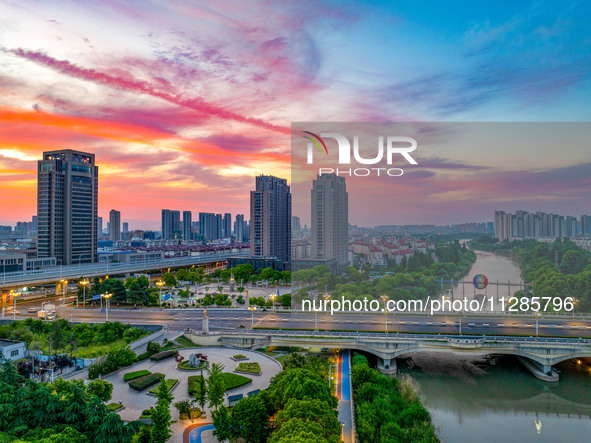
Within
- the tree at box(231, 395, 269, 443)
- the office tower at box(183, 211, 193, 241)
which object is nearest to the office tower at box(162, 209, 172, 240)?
the office tower at box(183, 211, 193, 241)

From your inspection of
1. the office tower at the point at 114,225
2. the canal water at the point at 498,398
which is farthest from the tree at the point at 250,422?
the office tower at the point at 114,225

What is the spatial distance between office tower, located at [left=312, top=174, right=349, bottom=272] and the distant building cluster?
97.8 ft

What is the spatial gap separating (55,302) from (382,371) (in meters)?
36.1

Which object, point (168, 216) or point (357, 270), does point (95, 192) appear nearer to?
point (357, 270)

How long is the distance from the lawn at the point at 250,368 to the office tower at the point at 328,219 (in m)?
30.7

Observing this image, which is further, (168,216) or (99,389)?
(168,216)

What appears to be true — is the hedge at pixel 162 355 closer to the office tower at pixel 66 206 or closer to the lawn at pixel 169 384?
the lawn at pixel 169 384

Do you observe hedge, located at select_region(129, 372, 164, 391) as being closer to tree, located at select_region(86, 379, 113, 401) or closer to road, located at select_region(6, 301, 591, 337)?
tree, located at select_region(86, 379, 113, 401)

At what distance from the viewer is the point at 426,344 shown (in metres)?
26.3

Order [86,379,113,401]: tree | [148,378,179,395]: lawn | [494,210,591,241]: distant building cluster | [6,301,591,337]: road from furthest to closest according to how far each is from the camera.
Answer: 1. [494,210,591,241]: distant building cluster
2. [6,301,591,337]: road
3. [148,378,179,395]: lawn
4. [86,379,113,401]: tree

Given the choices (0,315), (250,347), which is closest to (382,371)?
(250,347)

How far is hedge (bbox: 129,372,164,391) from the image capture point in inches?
779

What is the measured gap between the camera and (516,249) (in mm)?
69875

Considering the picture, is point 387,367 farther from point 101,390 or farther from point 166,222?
point 166,222
